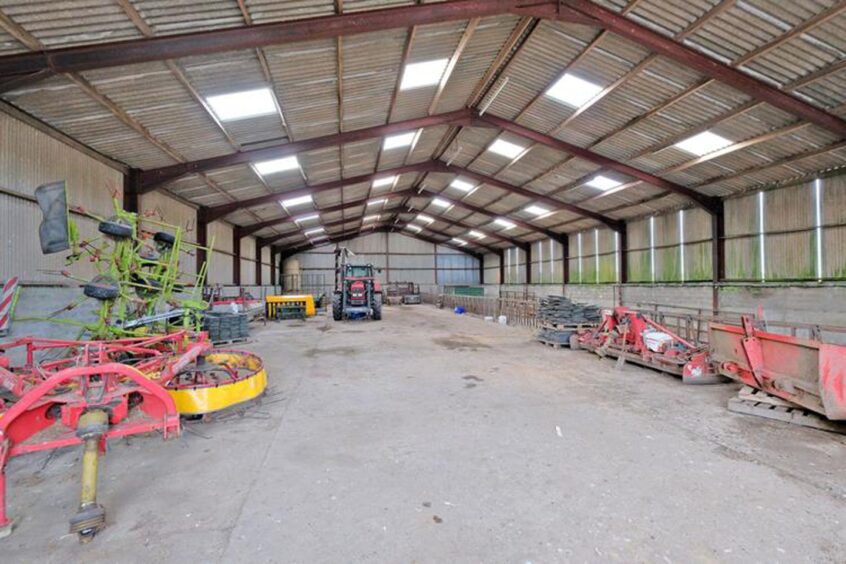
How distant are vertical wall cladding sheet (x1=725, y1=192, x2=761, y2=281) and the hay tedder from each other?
15.9 m

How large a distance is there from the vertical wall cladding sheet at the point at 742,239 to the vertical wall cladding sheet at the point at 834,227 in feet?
6.15

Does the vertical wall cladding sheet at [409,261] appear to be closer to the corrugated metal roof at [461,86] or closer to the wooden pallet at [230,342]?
the corrugated metal roof at [461,86]

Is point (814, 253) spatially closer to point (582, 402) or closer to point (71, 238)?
point (582, 402)

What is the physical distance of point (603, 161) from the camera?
42.5ft

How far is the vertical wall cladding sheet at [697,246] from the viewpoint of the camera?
48.9 feet

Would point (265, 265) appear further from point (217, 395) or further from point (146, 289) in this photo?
point (217, 395)

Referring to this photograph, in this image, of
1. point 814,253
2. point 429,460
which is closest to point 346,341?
point 429,460

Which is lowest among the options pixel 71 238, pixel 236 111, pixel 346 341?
pixel 346 341

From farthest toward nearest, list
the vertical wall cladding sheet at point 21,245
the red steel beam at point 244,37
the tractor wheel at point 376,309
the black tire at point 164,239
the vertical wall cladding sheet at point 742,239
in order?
the tractor wheel at point 376,309 < the vertical wall cladding sheet at point 742,239 < the vertical wall cladding sheet at point 21,245 < the black tire at point 164,239 < the red steel beam at point 244,37

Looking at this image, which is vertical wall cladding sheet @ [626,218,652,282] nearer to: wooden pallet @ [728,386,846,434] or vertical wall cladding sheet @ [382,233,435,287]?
wooden pallet @ [728,386,846,434]

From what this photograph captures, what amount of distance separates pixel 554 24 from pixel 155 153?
9.96 metres

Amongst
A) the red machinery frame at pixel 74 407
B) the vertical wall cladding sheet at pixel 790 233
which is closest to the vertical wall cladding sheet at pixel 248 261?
the red machinery frame at pixel 74 407

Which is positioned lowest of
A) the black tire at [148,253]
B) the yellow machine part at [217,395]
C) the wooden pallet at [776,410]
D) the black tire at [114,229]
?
the wooden pallet at [776,410]

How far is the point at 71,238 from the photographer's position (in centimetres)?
445
